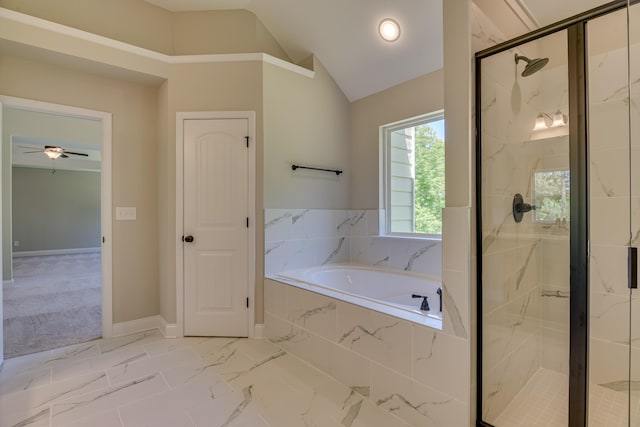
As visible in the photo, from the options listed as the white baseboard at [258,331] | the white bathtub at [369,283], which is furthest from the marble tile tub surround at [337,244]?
the white baseboard at [258,331]

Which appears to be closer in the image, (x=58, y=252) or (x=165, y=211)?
(x=165, y=211)

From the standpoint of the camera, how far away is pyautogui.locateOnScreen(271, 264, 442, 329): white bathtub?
249 cm

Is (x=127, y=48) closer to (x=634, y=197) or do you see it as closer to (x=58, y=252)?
(x=634, y=197)

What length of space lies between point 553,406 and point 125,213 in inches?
135

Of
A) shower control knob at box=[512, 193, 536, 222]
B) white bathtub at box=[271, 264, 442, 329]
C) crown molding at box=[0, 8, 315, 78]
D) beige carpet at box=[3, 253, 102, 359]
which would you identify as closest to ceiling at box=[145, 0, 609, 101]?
crown molding at box=[0, 8, 315, 78]

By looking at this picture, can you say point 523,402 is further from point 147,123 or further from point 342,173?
point 147,123

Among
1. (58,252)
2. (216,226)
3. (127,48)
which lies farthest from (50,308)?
(58,252)

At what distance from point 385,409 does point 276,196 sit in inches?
72.5

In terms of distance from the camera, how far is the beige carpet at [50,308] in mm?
2788

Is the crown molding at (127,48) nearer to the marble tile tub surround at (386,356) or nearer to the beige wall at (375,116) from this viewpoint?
the beige wall at (375,116)

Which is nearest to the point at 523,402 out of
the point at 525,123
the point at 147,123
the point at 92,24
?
the point at 525,123

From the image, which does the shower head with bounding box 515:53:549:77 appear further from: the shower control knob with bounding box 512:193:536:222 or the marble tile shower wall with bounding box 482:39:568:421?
the shower control knob with bounding box 512:193:536:222

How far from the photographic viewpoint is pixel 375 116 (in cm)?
332

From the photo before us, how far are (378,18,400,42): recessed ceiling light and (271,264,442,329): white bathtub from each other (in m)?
2.05
